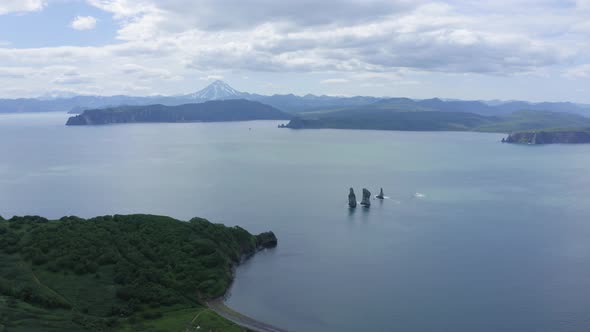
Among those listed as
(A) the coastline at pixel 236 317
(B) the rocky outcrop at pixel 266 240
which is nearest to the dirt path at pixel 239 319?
(A) the coastline at pixel 236 317

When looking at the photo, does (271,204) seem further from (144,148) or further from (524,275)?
(144,148)

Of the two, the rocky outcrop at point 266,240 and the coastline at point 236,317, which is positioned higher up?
the rocky outcrop at point 266,240

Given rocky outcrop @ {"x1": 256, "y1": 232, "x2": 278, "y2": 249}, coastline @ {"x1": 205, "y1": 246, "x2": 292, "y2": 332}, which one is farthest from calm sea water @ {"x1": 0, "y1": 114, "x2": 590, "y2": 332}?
coastline @ {"x1": 205, "y1": 246, "x2": 292, "y2": 332}

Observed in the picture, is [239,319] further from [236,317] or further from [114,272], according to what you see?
[114,272]

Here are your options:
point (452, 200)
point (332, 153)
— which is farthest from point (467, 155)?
point (452, 200)

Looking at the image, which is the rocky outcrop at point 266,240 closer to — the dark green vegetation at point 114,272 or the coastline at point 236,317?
the dark green vegetation at point 114,272

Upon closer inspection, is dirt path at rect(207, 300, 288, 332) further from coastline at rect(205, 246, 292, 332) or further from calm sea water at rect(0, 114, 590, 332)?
calm sea water at rect(0, 114, 590, 332)

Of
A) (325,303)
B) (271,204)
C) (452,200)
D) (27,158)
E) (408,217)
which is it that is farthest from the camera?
(27,158)

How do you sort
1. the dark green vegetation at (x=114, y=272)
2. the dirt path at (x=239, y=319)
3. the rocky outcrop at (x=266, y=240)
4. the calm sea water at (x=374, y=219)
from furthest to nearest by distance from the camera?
the rocky outcrop at (x=266, y=240) < the calm sea water at (x=374, y=219) < the dirt path at (x=239, y=319) < the dark green vegetation at (x=114, y=272)

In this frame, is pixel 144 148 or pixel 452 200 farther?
pixel 144 148
